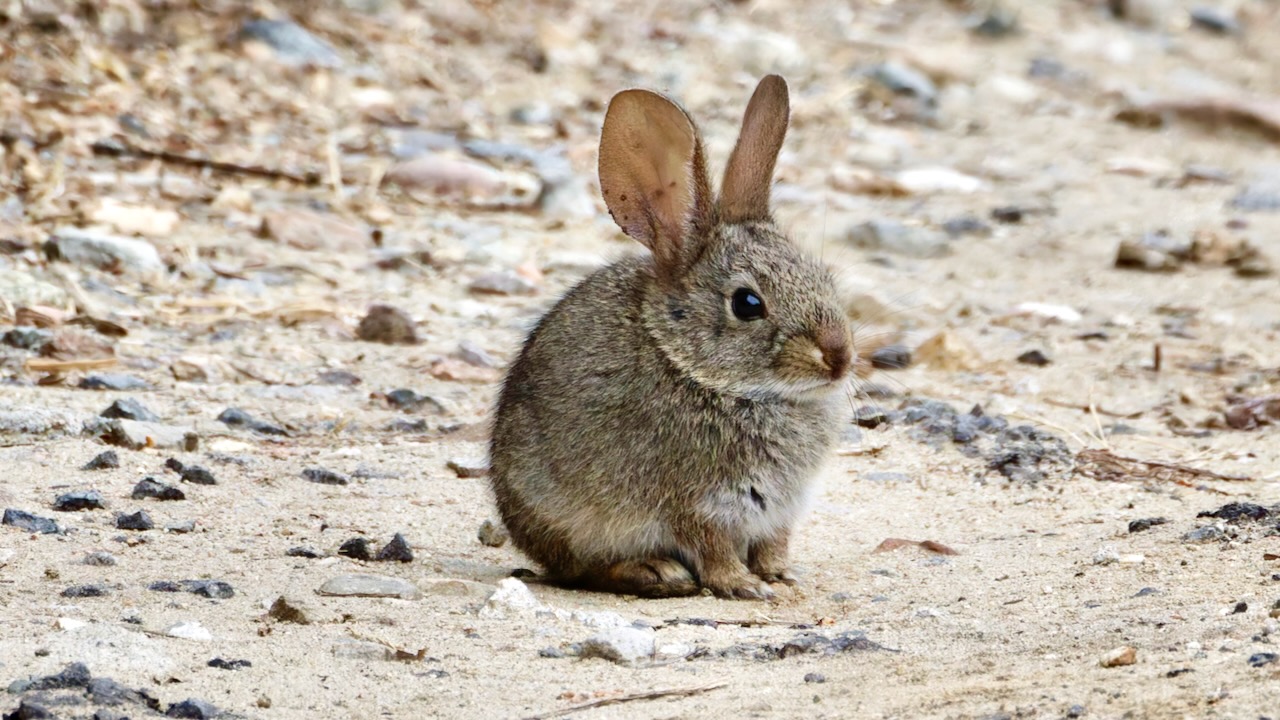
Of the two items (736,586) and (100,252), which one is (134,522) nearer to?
(736,586)

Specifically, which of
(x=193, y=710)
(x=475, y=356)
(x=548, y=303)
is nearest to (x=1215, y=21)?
(x=475, y=356)

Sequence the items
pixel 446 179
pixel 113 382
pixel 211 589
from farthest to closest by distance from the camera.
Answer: pixel 446 179 < pixel 113 382 < pixel 211 589

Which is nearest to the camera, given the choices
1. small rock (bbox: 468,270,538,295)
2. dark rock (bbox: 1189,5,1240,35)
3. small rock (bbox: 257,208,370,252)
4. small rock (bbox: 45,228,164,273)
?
small rock (bbox: 45,228,164,273)

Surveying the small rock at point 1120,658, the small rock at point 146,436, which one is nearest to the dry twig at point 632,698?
the small rock at point 1120,658

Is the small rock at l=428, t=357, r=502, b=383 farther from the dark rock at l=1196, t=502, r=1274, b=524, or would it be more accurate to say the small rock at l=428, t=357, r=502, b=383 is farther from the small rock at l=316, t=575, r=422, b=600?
the dark rock at l=1196, t=502, r=1274, b=524

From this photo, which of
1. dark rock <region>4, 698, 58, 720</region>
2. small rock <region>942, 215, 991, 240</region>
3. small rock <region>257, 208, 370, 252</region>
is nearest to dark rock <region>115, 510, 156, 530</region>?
dark rock <region>4, 698, 58, 720</region>

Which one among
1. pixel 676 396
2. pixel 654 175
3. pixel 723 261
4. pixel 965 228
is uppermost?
pixel 654 175
